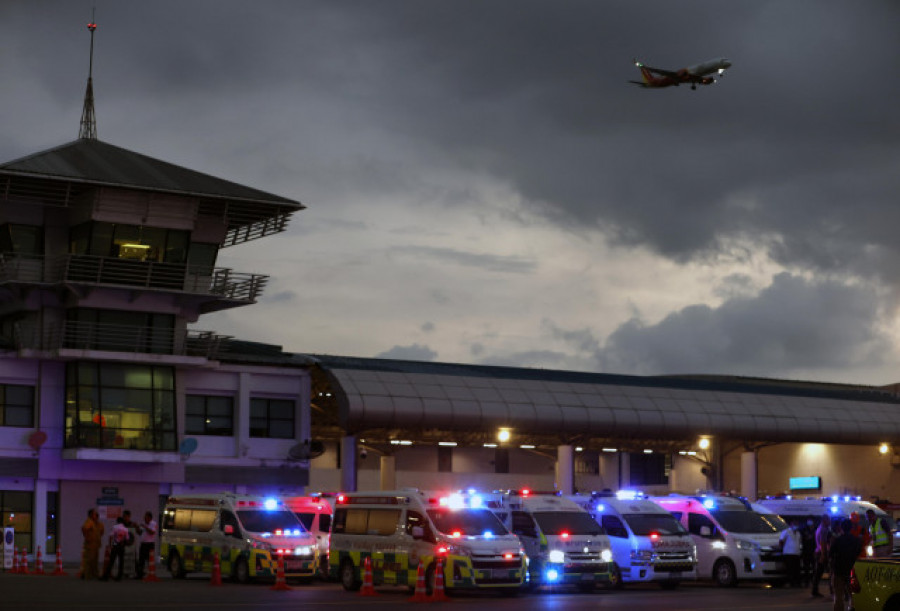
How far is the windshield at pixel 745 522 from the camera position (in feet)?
127

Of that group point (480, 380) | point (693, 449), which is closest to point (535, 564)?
point (480, 380)

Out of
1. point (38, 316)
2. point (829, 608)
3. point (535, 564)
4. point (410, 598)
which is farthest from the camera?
point (38, 316)

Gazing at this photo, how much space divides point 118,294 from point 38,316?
299 centimetres


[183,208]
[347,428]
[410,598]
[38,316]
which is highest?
[183,208]

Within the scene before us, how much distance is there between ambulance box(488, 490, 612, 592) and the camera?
34.3m

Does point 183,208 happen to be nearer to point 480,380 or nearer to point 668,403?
point 480,380

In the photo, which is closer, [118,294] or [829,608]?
[829,608]

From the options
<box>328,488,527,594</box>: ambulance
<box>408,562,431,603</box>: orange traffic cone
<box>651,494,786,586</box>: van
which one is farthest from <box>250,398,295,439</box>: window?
<box>408,562,431,603</box>: orange traffic cone

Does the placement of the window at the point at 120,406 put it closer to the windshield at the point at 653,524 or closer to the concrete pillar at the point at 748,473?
the windshield at the point at 653,524

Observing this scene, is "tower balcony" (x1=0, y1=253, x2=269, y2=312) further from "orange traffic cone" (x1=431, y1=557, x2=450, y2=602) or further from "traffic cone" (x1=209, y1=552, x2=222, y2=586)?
"orange traffic cone" (x1=431, y1=557, x2=450, y2=602)

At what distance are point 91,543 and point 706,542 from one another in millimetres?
16078

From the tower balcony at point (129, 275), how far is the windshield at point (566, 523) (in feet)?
76.3

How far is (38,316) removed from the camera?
5362 cm

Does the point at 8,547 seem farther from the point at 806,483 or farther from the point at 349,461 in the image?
the point at 806,483
